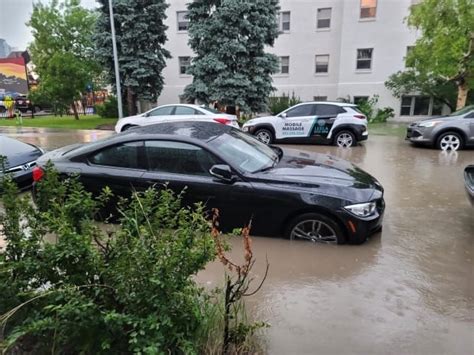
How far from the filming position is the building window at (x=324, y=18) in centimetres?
2350

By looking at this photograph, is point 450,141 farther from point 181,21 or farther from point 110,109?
point 110,109

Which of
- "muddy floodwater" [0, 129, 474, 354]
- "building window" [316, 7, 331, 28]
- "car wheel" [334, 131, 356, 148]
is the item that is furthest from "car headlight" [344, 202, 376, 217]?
"building window" [316, 7, 331, 28]

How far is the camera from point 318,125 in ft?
39.5

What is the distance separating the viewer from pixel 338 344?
2762 millimetres

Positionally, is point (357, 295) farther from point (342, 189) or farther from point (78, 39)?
point (78, 39)

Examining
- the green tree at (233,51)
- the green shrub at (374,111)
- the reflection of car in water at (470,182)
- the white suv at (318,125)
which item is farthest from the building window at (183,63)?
the reflection of car in water at (470,182)

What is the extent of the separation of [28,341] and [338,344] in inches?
83.4

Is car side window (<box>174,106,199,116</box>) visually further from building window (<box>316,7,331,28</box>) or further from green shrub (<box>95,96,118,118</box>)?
building window (<box>316,7,331,28</box>)

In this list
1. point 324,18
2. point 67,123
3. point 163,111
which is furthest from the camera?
point 324,18

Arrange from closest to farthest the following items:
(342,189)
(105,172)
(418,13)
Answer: (342,189), (105,172), (418,13)

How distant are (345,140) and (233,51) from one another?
7.93m

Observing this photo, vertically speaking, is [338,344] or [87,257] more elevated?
[87,257]

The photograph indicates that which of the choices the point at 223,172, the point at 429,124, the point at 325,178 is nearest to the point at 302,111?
the point at 429,124

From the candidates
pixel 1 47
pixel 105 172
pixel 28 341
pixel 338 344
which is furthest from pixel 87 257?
pixel 1 47
